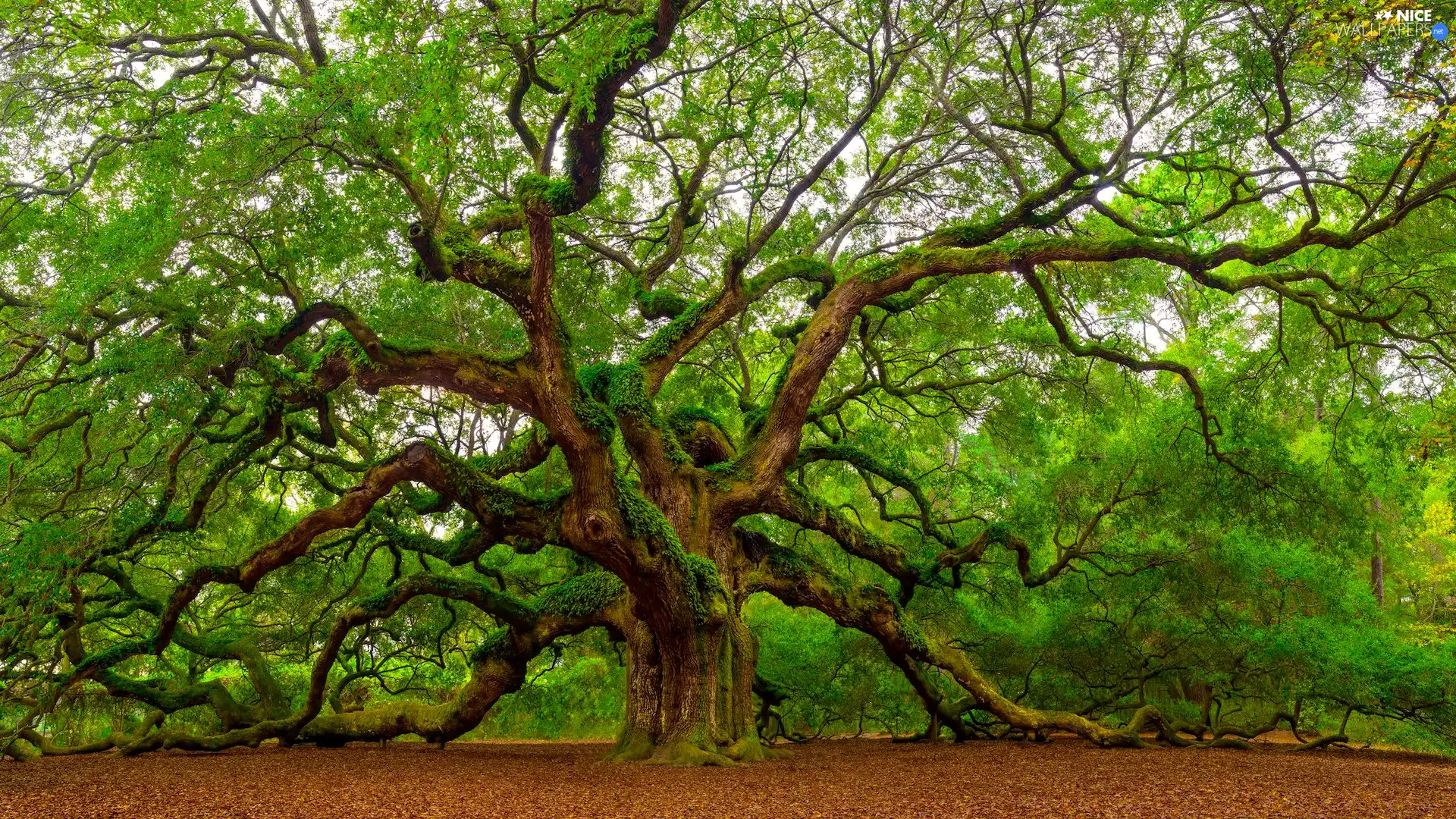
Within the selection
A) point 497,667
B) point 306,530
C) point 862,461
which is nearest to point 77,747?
point 497,667

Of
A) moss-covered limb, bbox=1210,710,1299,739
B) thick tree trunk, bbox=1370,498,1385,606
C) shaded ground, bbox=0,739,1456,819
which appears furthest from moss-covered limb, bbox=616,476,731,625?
thick tree trunk, bbox=1370,498,1385,606

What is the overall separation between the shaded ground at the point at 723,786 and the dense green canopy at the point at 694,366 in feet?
2.56

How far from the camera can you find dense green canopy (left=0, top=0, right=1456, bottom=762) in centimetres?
665

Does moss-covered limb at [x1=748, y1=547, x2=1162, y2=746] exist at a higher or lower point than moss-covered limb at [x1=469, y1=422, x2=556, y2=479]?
lower

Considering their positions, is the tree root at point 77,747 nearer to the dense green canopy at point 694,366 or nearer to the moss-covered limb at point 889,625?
the dense green canopy at point 694,366

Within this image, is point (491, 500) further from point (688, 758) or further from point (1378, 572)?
point (1378, 572)

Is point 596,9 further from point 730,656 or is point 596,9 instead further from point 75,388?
point 730,656

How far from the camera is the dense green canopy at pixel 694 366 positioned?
665cm

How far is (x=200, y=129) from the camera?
625cm

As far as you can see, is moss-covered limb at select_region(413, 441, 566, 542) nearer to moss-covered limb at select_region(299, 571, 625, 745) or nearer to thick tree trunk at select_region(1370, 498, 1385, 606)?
moss-covered limb at select_region(299, 571, 625, 745)

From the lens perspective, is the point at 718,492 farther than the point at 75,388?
Yes

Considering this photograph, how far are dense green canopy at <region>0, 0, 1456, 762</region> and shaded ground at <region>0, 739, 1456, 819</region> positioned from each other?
781 mm

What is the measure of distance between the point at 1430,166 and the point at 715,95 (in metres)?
7.19

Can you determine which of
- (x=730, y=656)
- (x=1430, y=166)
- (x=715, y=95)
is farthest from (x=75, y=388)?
(x=1430, y=166)
